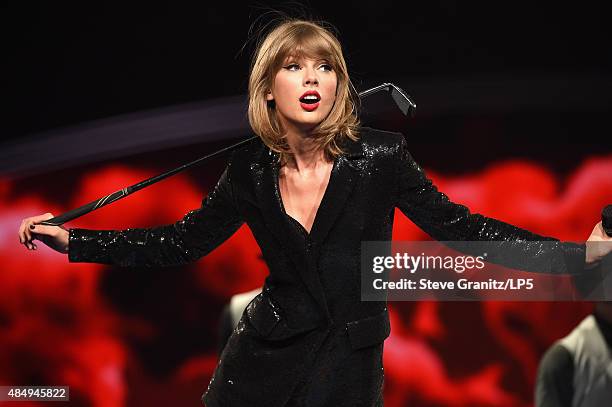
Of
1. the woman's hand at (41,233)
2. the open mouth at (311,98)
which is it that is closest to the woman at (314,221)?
the open mouth at (311,98)

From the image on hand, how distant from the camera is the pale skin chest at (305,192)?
162cm

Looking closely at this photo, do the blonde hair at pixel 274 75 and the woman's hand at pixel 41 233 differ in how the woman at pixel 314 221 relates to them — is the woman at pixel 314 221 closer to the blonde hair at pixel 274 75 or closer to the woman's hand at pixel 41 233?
the blonde hair at pixel 274 75

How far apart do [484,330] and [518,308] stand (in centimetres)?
14

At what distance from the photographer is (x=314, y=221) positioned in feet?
5.19

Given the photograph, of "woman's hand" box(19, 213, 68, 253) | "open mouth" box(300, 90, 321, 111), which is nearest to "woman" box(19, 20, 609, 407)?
"open mouth" box(300, 90, 321, 111)

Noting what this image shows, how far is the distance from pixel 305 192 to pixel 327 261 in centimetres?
14

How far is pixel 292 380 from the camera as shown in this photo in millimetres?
1587

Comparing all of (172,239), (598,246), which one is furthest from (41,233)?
(598,246)

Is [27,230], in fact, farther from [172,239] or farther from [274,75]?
[274,75]

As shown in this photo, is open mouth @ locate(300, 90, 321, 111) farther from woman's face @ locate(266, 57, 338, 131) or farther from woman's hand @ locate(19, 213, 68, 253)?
woman's hand @ locate(19, 213, 68, 253)

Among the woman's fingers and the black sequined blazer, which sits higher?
the woman's fingers

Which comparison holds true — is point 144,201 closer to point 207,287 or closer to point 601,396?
point 207,287

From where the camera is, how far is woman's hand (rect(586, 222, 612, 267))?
1.61 m

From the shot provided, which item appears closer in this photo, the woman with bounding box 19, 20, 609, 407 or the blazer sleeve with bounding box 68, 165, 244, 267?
the woman with bounding box 19, 20, 609, 407
